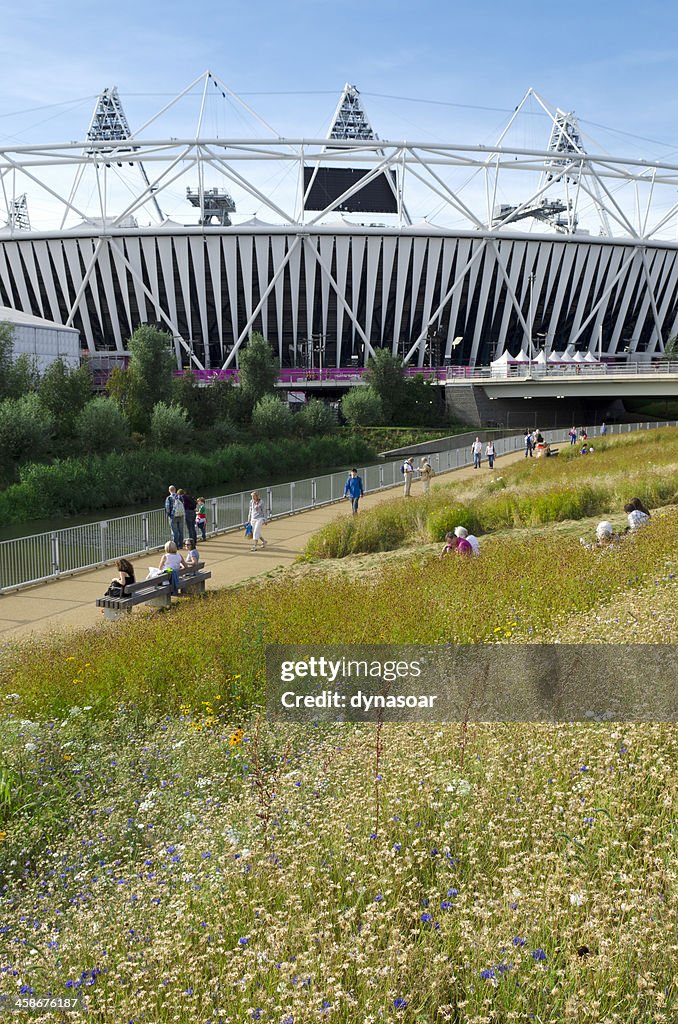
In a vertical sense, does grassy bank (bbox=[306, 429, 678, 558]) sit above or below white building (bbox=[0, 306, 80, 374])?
below

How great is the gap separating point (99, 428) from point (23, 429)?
533 centimetres

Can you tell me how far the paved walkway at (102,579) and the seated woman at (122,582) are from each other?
515 millimetres

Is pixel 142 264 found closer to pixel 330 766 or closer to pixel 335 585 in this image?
pixel 335 585

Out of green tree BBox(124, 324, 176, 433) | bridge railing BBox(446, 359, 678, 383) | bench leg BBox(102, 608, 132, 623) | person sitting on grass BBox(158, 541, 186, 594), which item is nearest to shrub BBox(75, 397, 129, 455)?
green tree BBox(124, 324, 176, 433)

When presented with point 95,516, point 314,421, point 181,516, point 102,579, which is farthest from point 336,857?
point 314,421

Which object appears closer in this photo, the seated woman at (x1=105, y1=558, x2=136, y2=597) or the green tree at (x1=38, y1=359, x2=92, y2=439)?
the seated woman at (x1=105, y1=558, x2=136, y2=597)

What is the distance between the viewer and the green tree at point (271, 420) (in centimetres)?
5359

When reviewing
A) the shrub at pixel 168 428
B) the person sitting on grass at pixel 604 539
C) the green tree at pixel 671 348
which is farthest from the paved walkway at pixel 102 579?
the green tree at pixel 671 348

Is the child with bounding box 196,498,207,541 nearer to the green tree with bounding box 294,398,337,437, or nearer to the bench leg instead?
the bench leg

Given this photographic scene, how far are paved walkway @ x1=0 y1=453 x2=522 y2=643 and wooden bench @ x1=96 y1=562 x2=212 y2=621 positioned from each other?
0.32 m

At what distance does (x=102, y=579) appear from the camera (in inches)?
675

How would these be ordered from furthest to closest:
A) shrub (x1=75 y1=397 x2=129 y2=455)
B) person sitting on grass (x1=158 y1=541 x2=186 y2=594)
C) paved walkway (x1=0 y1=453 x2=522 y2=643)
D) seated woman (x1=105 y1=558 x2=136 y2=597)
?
1. shrub (x1=75 y1=397 x2=129 y2=455)
2. person sitting on grass (x1=158 y1=541 x2=186 y2=594)
3. paved walkway (x1=0 y1=453 x2=522 y2=643)
4. seated woman (x1=105 y1=558 x2=136 y2=597)

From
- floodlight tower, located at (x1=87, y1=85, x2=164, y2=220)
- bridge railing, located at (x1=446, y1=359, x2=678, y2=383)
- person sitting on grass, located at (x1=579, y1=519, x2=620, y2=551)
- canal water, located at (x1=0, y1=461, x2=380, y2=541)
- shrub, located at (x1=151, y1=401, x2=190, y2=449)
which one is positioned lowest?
canal water, located at (x1=0, y1=461, x2=380, y2=541)

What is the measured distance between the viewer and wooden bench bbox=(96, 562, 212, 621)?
13.2 m
